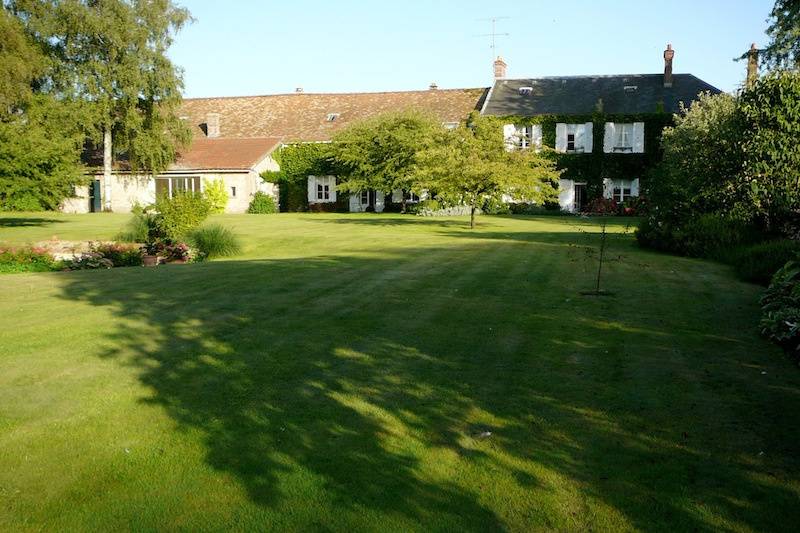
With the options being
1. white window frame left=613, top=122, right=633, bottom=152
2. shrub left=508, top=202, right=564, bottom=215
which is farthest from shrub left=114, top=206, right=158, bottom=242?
white window frame left=613, top=122, right=633, bottom=152

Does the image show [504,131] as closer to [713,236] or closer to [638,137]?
[638,137]

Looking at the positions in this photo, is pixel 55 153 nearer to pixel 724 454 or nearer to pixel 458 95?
pixel 724 454

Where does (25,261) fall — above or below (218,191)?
below

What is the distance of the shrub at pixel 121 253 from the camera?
16.6 m

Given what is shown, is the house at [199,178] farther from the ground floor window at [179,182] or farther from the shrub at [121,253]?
the shrub at [121,253]

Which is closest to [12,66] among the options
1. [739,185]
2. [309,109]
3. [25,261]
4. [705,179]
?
[25,261]

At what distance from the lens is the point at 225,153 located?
4319cm

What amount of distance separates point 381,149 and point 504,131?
271 inches

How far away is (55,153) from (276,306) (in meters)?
17.9

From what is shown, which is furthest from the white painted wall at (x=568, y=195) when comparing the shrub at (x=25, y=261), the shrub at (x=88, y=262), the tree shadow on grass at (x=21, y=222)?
the shrub at (x=25, y=261)

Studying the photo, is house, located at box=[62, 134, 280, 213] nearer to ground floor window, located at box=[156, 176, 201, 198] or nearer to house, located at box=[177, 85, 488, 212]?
ground floor window, located at box=[156, 176, 201, 198]

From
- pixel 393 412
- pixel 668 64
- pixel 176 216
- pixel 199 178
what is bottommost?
pixel 393 412

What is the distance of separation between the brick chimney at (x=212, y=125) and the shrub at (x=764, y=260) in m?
40.9

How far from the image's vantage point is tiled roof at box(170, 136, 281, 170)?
136 ft
